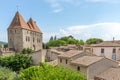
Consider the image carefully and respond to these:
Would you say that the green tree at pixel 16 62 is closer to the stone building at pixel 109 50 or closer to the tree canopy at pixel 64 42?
the stone building at pixel 109 50

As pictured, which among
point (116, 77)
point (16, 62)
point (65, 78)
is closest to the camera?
point (65, 78)

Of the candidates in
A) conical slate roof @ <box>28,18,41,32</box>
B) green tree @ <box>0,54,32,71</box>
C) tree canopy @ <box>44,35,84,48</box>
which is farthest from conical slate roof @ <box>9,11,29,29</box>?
tree canopy @ <box>44,35,84,48</box>

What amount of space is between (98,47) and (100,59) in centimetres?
1503

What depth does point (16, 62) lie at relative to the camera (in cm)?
4259

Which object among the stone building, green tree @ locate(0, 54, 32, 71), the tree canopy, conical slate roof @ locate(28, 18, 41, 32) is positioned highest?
conical slate roof @ locate(28, 18, 41, 32)

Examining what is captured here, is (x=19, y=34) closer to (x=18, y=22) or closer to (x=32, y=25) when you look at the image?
(x=18, y=22)

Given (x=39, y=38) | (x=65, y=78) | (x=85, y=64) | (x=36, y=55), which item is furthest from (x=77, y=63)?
(x=39, y=38)

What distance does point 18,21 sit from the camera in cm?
6144

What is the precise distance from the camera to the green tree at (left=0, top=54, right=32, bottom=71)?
42.5 metres

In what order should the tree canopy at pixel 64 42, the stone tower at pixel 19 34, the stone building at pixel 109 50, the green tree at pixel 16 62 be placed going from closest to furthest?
1. the stone building at pixel 109 50
2. the green tree at pixel 16 62
3. the stone tower at pixel 19 34
4. the tree canopy at pixel 64 42

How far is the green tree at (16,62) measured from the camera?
42.5 meters

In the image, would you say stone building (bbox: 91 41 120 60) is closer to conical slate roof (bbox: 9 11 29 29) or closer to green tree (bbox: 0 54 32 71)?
green tree (bbox: 0 54 32 71)

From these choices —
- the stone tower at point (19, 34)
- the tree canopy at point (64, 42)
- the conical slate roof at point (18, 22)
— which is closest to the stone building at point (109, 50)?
the stone tower at point (19, 34)

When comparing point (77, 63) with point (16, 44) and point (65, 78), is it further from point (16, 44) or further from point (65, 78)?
point (16, 44)
